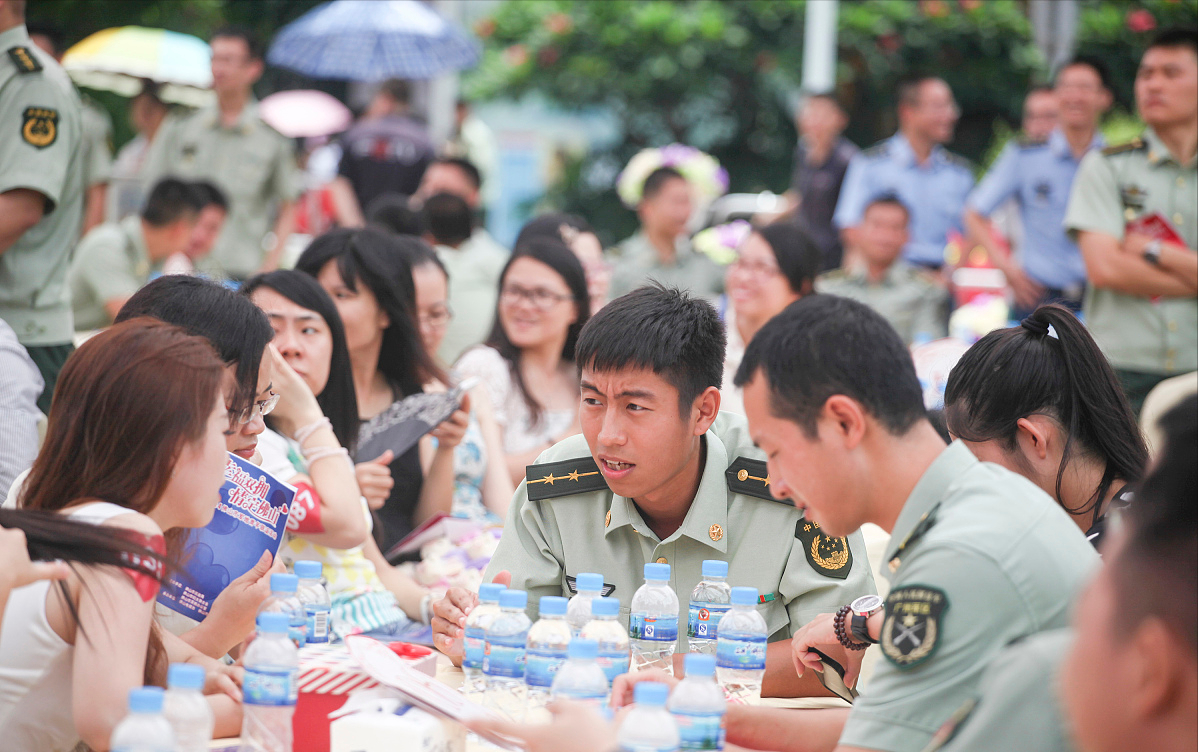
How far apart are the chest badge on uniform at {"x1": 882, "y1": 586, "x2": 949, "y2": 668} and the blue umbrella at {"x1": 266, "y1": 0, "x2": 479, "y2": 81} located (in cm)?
756

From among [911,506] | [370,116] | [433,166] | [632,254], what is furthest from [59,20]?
[911,506]

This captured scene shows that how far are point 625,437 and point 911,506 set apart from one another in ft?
2.63

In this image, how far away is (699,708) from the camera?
166 cm

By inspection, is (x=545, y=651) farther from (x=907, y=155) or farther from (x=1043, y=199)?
(x=907, y=155)

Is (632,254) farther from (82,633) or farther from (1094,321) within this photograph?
(82,633)

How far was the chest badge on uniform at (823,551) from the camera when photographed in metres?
2.42

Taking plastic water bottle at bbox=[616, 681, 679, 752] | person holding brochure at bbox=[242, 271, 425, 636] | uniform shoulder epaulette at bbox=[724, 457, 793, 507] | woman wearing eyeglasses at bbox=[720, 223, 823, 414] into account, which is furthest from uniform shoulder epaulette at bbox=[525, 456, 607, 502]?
woman wearing eyeglasses at bbox=[720, 223, 823, 414]

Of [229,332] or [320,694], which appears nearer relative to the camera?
[320,694]

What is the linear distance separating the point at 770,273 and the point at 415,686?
3571 millimetres

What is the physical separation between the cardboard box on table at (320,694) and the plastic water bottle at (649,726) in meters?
0.47

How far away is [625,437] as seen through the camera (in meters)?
2.36

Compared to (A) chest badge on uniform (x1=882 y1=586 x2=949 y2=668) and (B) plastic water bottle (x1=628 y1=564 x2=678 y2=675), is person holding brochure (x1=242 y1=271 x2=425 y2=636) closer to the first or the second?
(B) plastic water bottle (x1=628 y1=564 x2=678 y2=675)

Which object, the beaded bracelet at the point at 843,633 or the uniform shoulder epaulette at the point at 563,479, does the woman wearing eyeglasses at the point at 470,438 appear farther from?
the beaded bracelet at the point at 843,633

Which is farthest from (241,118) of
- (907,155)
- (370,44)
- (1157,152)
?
(1157,152)
